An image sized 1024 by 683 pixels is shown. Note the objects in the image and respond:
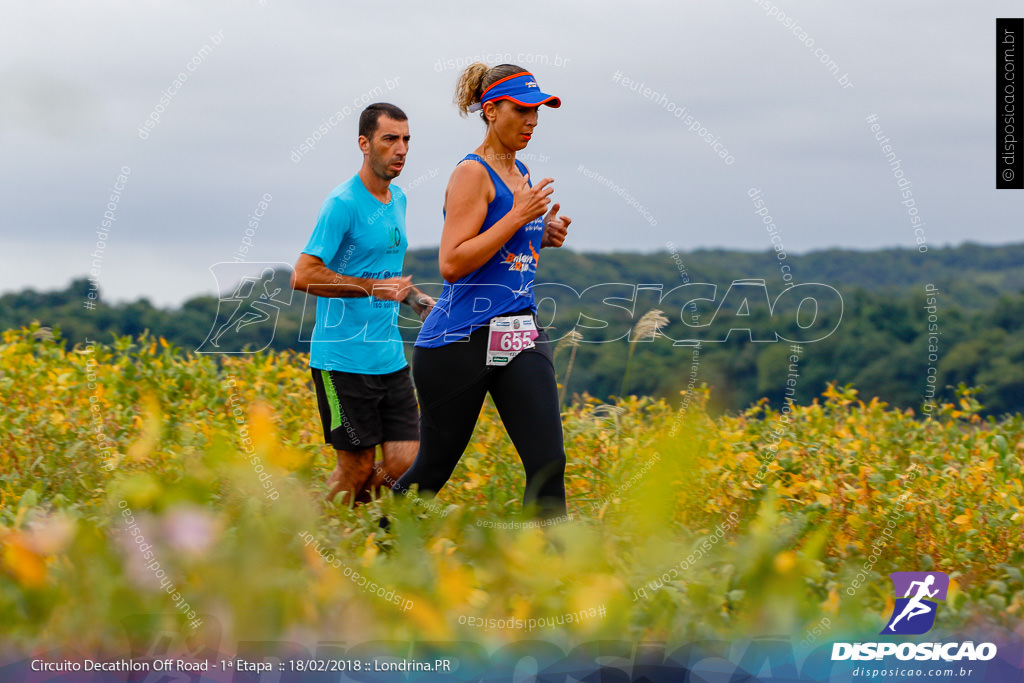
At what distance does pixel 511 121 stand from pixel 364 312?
1.22 m

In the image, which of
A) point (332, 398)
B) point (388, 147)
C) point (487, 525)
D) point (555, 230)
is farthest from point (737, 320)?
point (487, 525)

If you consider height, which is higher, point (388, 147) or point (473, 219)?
point (388, 147)

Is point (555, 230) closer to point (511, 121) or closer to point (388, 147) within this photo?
point (511, 121)

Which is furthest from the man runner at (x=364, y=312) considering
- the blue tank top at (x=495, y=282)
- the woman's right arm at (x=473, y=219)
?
the woman's right arm at (x=473, y=219)

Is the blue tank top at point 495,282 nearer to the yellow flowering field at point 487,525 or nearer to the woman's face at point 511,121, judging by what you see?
the woman's face at point 511,121

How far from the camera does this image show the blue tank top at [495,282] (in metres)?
4.10

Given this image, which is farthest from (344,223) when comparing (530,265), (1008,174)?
(1008,174)

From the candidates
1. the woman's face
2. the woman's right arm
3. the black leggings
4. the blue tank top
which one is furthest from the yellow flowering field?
the woman's face

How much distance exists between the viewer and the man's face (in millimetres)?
4844

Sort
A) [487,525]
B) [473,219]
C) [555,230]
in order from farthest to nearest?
[555,230], [473,219], [487,525]

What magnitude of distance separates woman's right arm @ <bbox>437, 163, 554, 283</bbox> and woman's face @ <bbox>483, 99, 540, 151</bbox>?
181 mm

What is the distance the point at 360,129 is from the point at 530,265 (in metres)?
1.31

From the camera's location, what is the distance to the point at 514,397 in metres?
4.14

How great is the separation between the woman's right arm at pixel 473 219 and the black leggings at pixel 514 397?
0.31 meters
